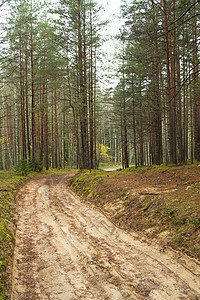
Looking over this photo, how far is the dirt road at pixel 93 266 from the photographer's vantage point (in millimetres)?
3045

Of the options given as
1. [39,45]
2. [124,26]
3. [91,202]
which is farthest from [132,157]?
[91,202]

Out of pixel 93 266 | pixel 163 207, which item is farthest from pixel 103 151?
pixel 93 266

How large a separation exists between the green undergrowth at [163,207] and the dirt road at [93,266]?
0.33 meters

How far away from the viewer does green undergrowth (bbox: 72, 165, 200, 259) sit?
445 cm

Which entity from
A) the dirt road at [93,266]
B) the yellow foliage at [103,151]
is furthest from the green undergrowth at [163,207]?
the yellow foliage at [103,151]

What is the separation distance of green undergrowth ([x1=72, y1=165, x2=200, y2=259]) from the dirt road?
1.08ft

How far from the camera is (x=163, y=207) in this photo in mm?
5602

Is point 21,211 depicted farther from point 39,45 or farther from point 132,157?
point 132,157

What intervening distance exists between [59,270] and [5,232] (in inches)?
73.3

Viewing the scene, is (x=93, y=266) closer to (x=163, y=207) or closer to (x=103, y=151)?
(x=163, y=207)

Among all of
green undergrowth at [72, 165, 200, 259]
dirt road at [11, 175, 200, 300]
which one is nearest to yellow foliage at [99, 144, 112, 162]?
green undergrowth at [72, 165, 200, 259]

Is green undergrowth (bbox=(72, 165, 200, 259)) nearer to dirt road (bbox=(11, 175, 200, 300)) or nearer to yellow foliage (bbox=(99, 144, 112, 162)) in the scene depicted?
dirt road (bbox=(11, 175, 200, 300))

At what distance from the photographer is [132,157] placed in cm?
4750

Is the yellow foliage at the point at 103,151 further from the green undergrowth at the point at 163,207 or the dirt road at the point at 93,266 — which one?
the dirt road at the point at 93,266
